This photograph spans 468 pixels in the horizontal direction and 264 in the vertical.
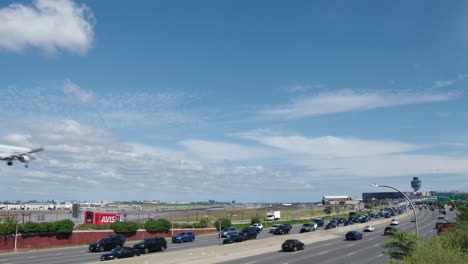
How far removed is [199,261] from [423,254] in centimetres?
2250

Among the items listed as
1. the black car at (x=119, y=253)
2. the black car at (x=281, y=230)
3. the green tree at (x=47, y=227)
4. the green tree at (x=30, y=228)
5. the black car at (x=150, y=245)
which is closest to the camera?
the black car at (x=119, y=253)

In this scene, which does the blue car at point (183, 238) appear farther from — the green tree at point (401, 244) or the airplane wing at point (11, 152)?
the green tree at point (401, 244)

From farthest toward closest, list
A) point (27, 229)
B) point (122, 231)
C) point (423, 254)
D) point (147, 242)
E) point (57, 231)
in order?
point (122, 231) → point (57, 231) → point (27, 229) → point (147, 242) → point (423, 254)

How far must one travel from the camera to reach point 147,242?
44.0 meters

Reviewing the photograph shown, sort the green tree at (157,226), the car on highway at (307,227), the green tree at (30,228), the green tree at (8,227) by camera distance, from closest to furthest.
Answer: the green tree at (8,227) → the green tree at (30,228) → the green tree at (157,226) → the car on highway at (307,227)

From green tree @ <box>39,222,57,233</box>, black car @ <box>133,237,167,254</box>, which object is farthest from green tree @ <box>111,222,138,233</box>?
black car @ <box>133,237,167,254</box>

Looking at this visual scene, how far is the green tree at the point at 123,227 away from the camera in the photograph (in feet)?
211

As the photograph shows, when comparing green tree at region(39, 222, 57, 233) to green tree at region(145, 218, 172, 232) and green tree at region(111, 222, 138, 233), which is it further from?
green tree at region(145, 218, 172, 232)

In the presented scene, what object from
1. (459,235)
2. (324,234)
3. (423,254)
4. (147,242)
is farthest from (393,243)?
(324,234)

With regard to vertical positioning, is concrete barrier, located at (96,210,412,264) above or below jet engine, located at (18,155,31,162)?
below

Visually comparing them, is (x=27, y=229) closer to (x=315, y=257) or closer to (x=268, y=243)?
(x=268, y=243)

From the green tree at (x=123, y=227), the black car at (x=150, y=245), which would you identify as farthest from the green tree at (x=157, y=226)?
the black car at (x=150, y=245)

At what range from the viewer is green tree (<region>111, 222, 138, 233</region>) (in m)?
64.3

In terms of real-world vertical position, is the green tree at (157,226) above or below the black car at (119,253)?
above
